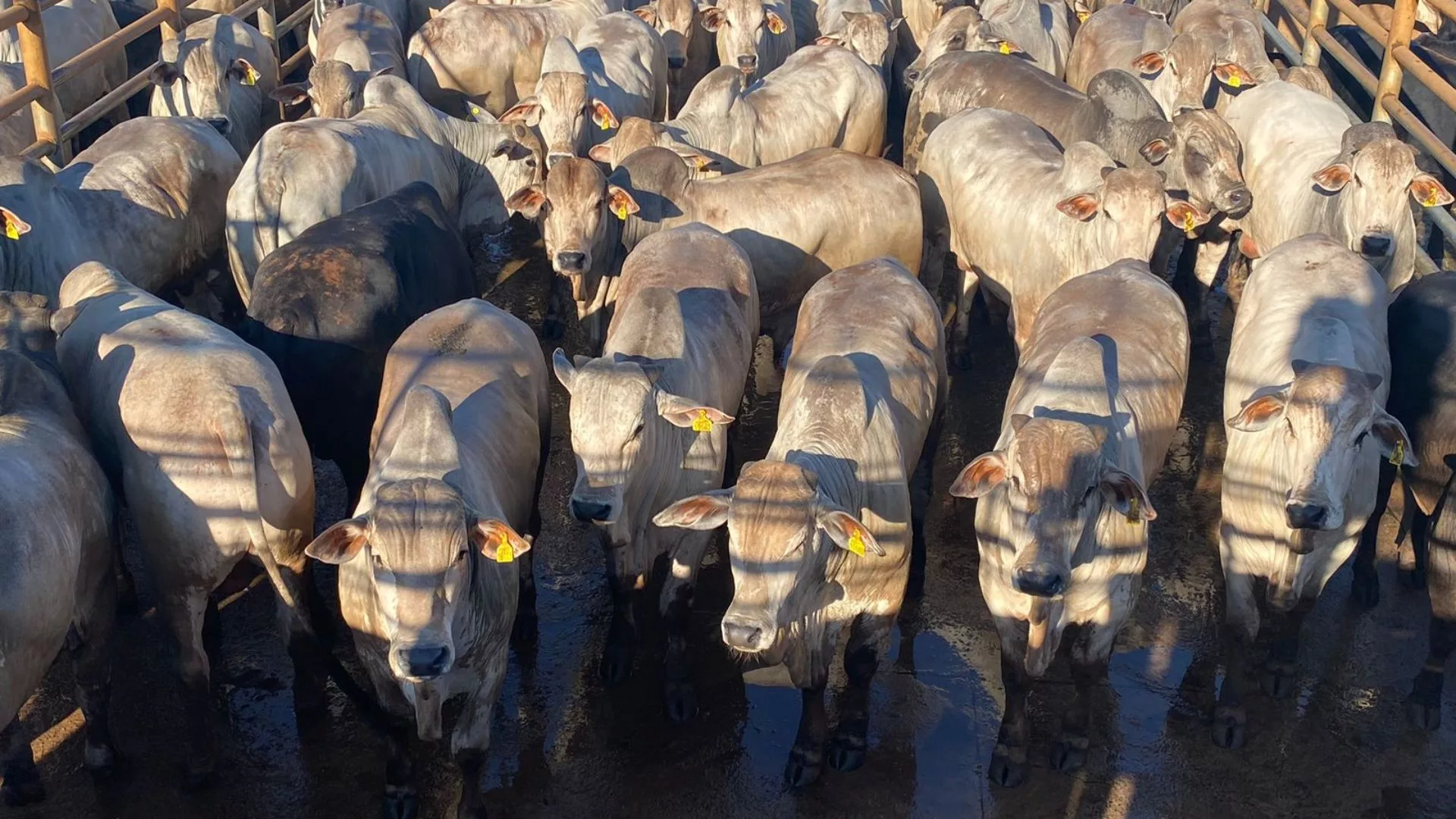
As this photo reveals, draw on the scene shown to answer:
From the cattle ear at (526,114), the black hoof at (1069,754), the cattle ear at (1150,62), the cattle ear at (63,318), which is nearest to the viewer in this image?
the black hoof at (1069,754)

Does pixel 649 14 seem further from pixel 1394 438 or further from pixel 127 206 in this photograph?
pixel 1394 438

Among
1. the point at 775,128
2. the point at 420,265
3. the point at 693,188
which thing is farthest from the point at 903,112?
the point at 420,265

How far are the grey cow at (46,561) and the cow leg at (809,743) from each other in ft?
9.09

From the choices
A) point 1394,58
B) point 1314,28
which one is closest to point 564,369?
point 1394,58

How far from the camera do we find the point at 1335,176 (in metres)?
8.56

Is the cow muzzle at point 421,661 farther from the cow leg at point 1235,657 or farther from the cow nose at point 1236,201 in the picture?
the cow nose at point 1236,201

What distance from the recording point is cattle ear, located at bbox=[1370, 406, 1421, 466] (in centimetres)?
600

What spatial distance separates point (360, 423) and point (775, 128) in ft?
14.9

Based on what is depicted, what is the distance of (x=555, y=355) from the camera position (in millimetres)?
6445

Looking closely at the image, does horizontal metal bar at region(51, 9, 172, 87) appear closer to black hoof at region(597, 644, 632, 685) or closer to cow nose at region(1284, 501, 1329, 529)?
black hoof at region(597, 644, 632, 685)

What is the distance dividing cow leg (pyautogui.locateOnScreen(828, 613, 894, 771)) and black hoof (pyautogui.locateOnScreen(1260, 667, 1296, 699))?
5.77 ft

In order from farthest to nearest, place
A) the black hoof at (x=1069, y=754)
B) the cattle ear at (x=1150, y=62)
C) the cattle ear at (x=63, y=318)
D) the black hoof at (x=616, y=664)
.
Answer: the cattle ear at (x=1150, y=62) → the cattle ear at (x=63, y=318) → the black hoof at (x=616, y=664) → the black hoof at (x=1069, y=754)

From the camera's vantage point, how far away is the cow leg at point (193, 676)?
235 inches

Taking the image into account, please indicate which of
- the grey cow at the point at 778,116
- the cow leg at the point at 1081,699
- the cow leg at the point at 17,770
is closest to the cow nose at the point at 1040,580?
the cow leg at the point at 1081,699
